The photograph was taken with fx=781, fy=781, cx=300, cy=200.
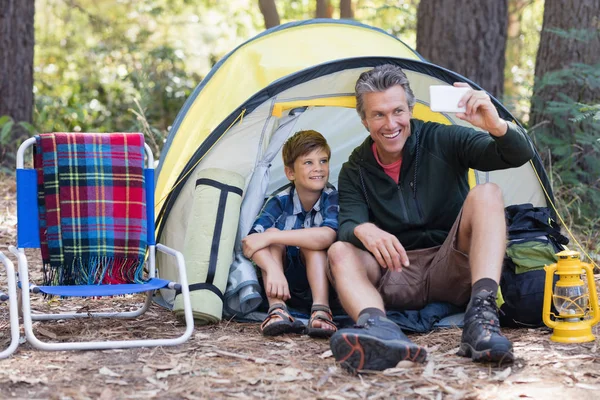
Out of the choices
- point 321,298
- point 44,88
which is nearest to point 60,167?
point 321,298

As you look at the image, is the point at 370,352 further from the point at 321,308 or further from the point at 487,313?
the point at 321,308

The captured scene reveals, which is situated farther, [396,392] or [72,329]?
[72,329]

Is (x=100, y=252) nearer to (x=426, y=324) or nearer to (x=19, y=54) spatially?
(x=426, y=324)

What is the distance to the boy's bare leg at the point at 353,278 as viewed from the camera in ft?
10.7

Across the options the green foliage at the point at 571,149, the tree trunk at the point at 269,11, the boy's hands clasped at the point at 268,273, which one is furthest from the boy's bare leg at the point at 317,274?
the tree trunk at the point at 269,11

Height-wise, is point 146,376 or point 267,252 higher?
point 267,252

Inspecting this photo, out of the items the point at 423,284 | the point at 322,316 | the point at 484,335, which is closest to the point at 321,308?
the point at 322,316

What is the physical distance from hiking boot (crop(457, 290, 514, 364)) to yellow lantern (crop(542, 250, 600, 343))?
1.19ft

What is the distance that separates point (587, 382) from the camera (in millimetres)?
2754

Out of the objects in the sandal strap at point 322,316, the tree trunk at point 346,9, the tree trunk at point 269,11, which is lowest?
the sandal strap at point 322,316

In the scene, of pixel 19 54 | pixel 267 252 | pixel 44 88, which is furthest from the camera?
pixel 44 88

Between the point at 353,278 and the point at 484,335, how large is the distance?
64cm

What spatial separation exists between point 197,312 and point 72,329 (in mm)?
587

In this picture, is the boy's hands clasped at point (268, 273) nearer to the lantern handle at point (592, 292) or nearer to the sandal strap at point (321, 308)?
the sandal strap at point (321, 308)
